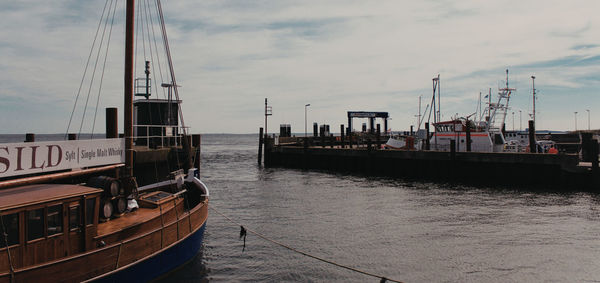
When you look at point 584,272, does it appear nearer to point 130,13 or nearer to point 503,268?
point 503,268

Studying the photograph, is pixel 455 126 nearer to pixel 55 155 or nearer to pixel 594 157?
pixel 594 157

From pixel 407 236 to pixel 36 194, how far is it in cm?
1275

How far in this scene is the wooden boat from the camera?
7285mm

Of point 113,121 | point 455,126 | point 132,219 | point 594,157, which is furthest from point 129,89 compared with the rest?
point 455,126

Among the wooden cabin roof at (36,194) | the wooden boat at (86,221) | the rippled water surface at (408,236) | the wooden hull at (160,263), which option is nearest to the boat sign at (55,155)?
the wooden boat at (86,221)

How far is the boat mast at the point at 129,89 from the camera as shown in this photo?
11.9 m

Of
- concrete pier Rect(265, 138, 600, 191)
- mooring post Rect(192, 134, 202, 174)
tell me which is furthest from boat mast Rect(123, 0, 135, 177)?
concrete pier Rect(265, 138, 600, 191)

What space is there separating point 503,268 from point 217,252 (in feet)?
31.3

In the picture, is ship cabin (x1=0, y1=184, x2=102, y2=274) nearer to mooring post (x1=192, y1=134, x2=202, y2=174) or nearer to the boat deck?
the boat deck

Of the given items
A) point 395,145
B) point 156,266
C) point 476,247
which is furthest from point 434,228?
point 395,145

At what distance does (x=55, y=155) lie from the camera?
9.44 m

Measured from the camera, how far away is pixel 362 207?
21.3m

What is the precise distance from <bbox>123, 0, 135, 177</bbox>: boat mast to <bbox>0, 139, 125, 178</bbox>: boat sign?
283mm

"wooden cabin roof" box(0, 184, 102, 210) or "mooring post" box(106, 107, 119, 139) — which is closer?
"wooden cabin roof" box(0, 184, 102, 210)
